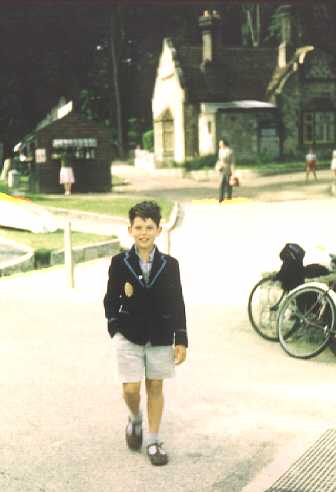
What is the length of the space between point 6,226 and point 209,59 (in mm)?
29398

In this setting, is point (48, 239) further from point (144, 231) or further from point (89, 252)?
point (144, 231)

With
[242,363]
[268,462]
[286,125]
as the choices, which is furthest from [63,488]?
[286,125]

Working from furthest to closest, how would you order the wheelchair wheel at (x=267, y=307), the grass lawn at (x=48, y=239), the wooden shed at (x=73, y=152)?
the wooden shed at (x=73, y=152)
the grass lawn at (x=48, y=239)
the wheelchair wheel at (x=267, y=307)

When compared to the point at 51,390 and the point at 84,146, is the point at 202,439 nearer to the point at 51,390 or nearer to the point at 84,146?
the point at 51,390

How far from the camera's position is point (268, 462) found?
4.80m

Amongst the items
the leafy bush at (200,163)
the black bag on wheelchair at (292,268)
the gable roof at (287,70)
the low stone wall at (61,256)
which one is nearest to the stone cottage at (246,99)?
the gable roof at (287,70)

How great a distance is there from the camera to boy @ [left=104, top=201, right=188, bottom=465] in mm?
4738

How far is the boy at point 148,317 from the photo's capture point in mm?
4738

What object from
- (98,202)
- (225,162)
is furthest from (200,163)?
(225,162)

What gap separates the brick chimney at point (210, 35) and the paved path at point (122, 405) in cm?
3772

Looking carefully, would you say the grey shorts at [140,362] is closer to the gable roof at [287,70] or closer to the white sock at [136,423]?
the white sock at [136,423]

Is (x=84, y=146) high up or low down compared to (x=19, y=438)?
up

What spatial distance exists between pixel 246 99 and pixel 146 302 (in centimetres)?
4377

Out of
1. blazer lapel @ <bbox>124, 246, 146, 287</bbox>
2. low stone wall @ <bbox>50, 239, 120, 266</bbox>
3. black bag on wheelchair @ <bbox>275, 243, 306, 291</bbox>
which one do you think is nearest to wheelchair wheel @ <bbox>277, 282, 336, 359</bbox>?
black bag on wheelchair @ <bbox>275, 243, 306, 291</bbox>
